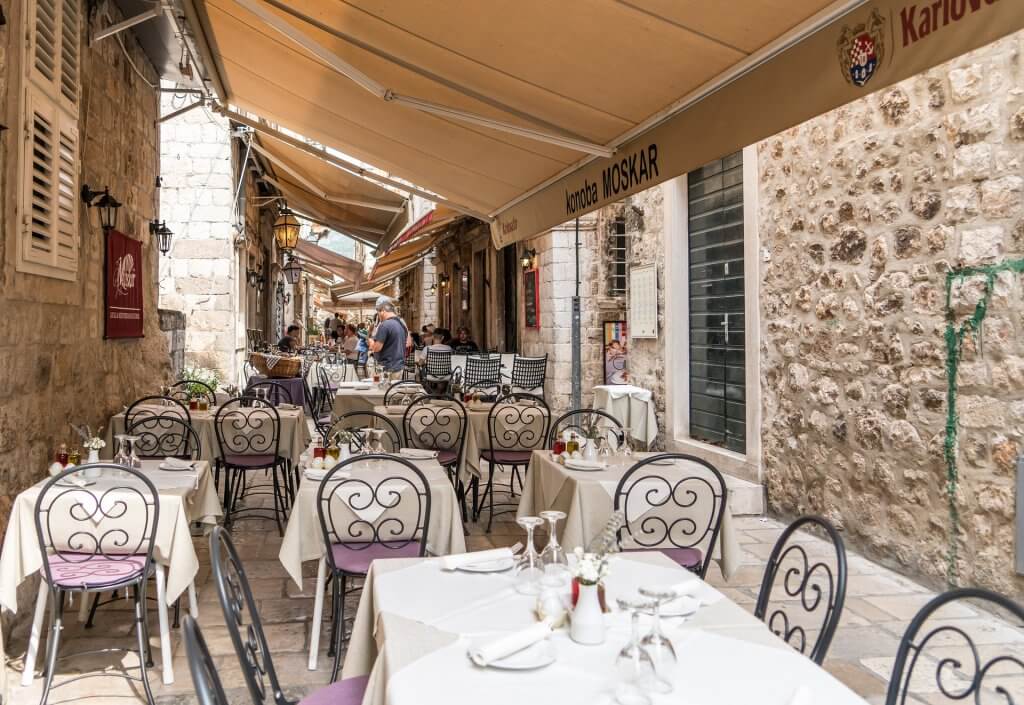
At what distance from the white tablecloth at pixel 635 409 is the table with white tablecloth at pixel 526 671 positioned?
5510 mm

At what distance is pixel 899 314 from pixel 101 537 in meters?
3.99

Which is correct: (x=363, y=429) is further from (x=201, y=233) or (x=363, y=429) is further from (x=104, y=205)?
(x=201, y=233)

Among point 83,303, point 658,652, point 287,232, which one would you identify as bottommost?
point 658,652

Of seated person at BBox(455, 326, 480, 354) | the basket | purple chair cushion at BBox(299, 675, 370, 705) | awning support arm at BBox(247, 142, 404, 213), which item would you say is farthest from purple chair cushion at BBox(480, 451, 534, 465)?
seated person at BBox(455, 326, 480, 354)

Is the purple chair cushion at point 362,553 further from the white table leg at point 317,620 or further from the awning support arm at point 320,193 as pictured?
the awning support arm at point 320,193

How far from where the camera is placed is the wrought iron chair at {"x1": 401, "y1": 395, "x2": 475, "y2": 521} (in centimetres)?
552

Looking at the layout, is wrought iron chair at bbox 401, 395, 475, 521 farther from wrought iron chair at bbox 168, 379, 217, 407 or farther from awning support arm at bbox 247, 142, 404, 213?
awning support arm at bbox 247, 142, 404, 213

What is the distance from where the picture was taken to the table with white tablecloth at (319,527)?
324cm

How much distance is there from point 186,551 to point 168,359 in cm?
466

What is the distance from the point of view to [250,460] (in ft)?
17.5

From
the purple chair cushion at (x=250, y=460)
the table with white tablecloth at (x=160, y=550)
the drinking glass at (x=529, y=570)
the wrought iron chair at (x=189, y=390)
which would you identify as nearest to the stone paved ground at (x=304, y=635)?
the table with white tablecloth at (x=160, y=550)

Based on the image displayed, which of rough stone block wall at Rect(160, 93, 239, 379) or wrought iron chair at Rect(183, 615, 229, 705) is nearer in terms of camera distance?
wrought iron chair at Rect(183, 615, 229, 705)

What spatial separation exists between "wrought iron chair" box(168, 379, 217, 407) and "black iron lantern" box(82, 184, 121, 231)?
1711 millimetres

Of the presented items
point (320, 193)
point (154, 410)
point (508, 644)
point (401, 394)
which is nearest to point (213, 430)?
point (154, 410)
